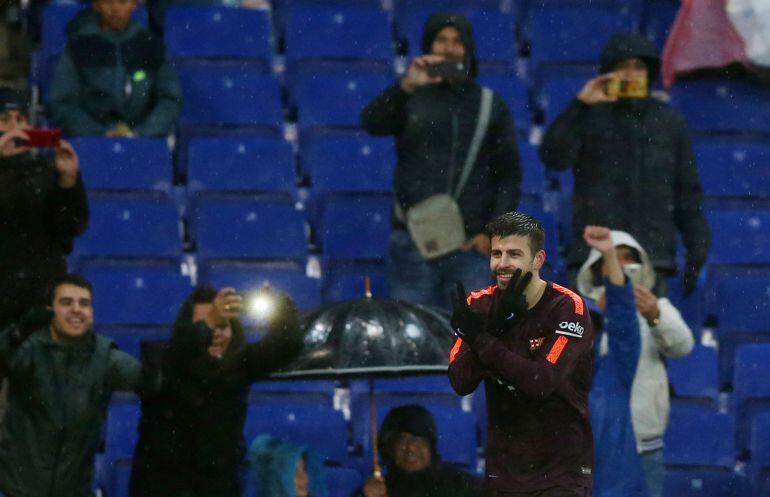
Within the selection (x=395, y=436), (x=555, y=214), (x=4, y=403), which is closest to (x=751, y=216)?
(x=555, y=214)

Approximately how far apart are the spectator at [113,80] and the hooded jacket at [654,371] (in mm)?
2637

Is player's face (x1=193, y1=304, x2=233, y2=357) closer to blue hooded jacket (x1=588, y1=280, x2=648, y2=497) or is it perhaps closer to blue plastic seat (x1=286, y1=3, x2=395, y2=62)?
blue hooded jacket (x1=588, y1=280, x2=648, y2=497)

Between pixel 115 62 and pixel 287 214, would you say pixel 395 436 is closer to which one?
pixel 287 214

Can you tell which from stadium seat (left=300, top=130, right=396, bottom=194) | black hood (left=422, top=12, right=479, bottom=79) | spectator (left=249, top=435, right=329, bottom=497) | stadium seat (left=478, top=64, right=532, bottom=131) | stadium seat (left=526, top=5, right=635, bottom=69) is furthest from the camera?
stadium seat (left=526, top=5, right=635, bottom=69)

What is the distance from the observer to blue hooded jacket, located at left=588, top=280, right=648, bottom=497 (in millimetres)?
7492

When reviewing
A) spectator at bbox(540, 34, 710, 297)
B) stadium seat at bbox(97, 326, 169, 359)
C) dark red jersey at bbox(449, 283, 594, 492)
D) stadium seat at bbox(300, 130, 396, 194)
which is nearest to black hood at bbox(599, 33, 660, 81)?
spectator at bbox(540, 34, 710, 297)

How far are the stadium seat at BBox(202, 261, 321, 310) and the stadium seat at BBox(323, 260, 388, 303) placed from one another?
0.55ft

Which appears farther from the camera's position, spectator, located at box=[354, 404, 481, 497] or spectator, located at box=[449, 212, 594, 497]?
spectator, located at box=[354, 404, 481, 497]

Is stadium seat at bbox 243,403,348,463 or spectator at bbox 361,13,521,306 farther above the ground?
spectator at bbox 361,13,521,306

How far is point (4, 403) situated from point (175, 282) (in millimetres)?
1116

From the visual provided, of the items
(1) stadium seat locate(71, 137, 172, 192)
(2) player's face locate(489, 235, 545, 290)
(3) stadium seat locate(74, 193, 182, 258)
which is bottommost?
(2) player's face locate(489, 235, 545, 290)

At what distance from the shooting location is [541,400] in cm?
578

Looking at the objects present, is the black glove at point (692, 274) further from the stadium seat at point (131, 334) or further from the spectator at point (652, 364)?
the stadium seat at point (131, 334)

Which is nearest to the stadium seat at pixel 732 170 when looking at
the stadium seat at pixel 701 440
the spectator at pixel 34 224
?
the stadium seat at pixel 701 440
